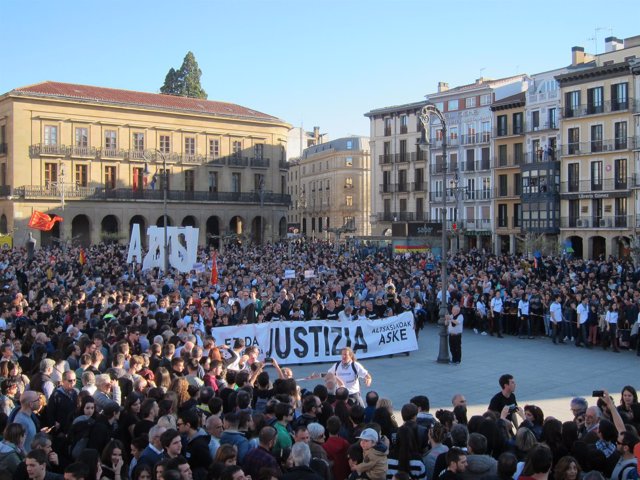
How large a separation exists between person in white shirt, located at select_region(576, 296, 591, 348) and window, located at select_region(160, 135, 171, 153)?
49.8m

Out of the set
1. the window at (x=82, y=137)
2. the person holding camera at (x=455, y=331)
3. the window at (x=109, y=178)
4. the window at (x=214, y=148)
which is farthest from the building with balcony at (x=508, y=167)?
the person holding camera at (x=455, y=331)

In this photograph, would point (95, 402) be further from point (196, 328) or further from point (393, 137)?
point (393, 137)

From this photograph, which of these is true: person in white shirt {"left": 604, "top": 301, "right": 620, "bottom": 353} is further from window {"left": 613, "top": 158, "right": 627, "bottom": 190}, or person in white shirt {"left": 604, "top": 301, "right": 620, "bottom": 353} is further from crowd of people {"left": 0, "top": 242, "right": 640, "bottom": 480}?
window {"left": 613, "top": 158, "right": 627, "bottom": 190}

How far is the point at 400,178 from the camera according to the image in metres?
70.8

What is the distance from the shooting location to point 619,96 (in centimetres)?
4878

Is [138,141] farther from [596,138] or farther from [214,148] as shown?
[596,138]

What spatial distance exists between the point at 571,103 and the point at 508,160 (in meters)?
8.71

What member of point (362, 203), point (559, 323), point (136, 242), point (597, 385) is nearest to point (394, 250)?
point (136, 242)

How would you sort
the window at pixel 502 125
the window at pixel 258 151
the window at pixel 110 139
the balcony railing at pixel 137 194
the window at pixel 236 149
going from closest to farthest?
the balcony railing at pixel 137 194
the window at pixel 502 125
the window at pixel 110 139
the window at pixel 236 149
the window at pixel 258 151

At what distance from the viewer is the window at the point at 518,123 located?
5804 centimetres

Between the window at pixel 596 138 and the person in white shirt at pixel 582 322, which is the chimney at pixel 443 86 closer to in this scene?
the window at pixel 596 138

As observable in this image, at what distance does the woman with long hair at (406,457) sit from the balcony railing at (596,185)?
46480 millimetres

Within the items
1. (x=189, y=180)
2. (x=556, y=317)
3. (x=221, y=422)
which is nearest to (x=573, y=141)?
(x=189, y=180)

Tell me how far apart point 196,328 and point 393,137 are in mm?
58571
